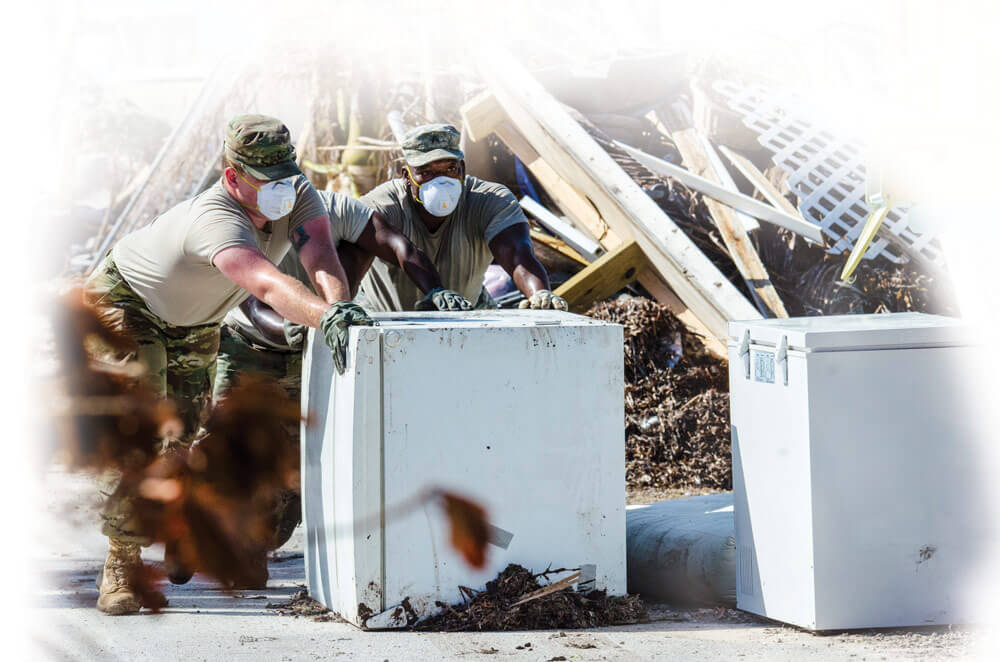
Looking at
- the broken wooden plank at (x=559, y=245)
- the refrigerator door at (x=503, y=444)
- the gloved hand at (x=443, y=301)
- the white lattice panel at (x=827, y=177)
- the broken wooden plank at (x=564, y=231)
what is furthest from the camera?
the broken wooden plank at (x=559, y=245)

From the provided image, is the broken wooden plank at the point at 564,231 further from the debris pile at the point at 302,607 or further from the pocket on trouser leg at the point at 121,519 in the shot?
the pocket on trouser leg at the point at 121,519

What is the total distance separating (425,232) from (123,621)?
1982 millimetres

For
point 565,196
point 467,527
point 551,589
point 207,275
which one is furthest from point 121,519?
point 565,196

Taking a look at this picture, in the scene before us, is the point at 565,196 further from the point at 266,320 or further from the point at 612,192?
the point at 266,320

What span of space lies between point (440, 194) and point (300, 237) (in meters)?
0.76

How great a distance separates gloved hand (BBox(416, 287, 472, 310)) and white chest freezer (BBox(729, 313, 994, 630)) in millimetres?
1262

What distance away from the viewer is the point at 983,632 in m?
3.14

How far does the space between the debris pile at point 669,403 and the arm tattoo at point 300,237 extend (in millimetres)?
2720

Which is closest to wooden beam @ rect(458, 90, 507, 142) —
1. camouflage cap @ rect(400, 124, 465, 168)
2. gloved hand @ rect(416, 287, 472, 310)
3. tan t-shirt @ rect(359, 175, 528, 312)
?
tan t-shirt @ rect(359, 175, 528, 312)

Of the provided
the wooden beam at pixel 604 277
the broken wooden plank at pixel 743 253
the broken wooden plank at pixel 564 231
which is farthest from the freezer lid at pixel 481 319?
the broken wooden plank at pixel 564 231

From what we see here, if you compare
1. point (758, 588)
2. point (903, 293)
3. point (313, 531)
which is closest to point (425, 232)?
point (313, 531)

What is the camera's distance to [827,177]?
721cm

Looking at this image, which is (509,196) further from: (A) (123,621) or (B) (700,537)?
(A) (123,621)

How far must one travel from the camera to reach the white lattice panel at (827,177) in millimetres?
6719
